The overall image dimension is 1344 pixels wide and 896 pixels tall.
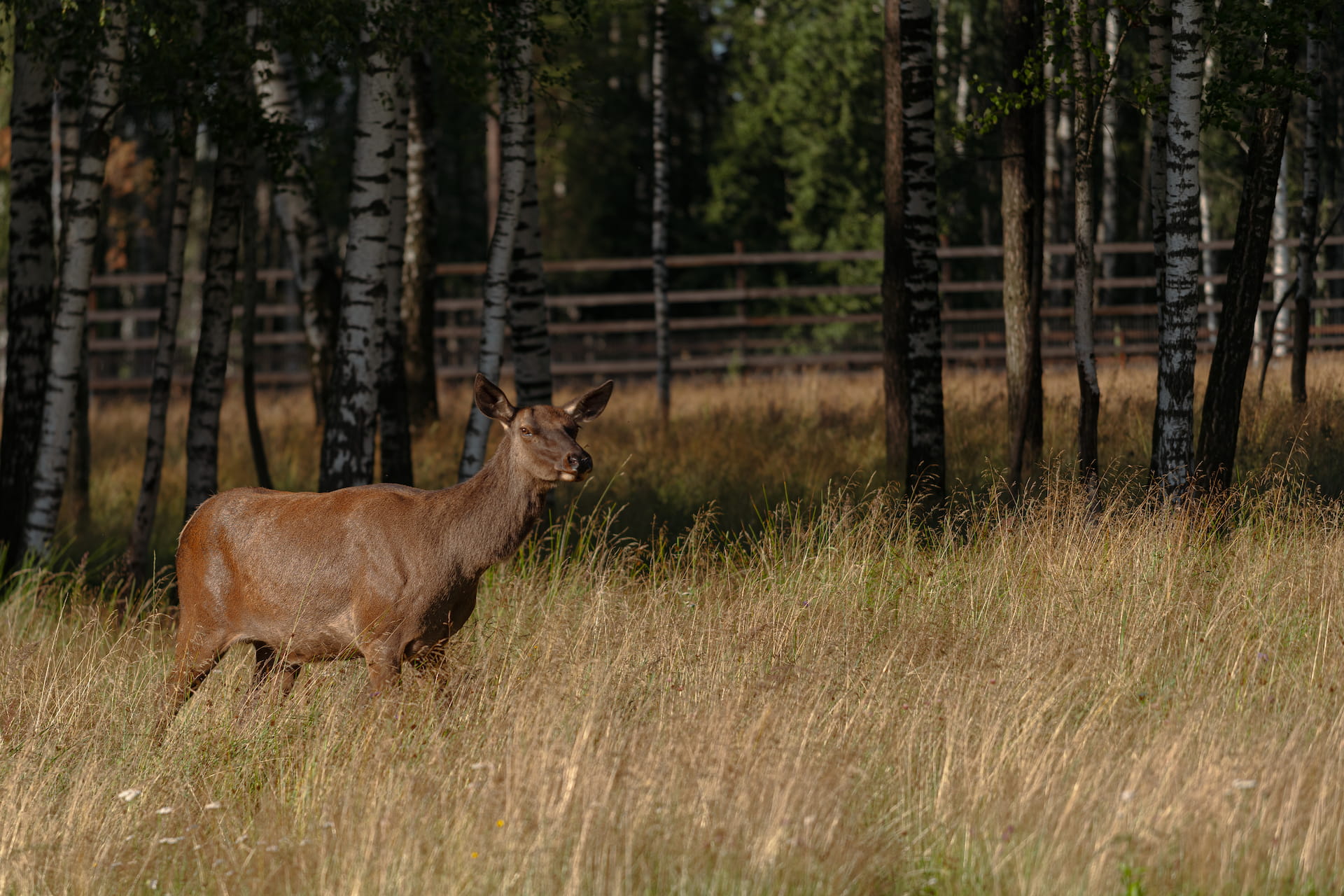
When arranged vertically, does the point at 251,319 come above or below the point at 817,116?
below

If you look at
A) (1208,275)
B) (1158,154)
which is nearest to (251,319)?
(1158,154)

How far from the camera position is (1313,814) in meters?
4.08

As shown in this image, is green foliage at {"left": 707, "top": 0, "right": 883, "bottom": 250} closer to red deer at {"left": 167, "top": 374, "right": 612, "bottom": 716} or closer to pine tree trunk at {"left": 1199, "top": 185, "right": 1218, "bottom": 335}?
pine tree trunk at {"left": 1199, "top": 185, "right": 1218, "bottom": 335}

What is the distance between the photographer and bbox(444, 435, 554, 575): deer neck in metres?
5.58

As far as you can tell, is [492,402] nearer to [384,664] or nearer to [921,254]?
[384,664]

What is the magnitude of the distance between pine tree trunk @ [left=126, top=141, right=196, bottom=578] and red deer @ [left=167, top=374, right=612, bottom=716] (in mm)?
4536

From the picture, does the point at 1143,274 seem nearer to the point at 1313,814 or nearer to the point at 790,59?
the point at 790,59

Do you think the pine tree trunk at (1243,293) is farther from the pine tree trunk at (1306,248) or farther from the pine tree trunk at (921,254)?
the pine tree trunk at (1306,248)

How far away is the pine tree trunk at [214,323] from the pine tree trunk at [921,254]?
16.5 feet

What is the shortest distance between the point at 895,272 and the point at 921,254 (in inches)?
11.9

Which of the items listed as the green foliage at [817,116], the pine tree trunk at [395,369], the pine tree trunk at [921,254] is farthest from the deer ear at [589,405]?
the green foliage at [817,116]

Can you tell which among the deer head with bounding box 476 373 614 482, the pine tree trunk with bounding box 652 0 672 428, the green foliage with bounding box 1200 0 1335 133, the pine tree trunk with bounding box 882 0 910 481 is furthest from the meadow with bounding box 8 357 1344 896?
the pine tree trunk with bounding box 652 0 672 428

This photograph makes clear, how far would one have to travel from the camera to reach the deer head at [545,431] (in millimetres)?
5430

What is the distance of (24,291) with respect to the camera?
985 centimetres
